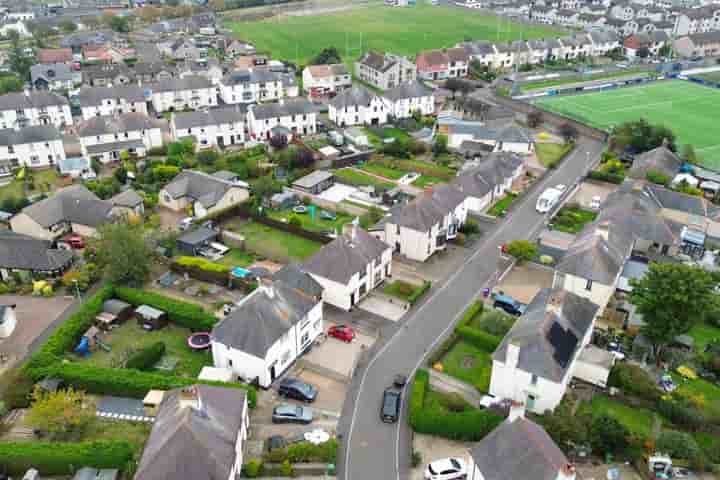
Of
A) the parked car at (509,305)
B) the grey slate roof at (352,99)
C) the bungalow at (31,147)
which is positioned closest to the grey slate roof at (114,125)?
the bungalow at (31,147)

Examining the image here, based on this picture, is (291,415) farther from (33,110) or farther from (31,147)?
(33,110)

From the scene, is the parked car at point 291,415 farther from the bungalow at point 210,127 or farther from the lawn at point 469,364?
the bungalow at point 210,127

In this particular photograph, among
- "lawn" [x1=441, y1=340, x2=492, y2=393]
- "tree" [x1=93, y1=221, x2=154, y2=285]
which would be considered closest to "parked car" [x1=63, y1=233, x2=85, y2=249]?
"tree" [x1=93, y1=221, x2=154, y2=285]

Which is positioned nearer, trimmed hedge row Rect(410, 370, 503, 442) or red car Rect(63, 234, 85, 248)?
trimmed hedge row Rect(410, 370, 503, 442)

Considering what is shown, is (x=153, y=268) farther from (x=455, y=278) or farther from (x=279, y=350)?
(x=455, y=278)

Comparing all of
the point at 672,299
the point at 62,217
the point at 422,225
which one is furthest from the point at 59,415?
the point at 672,299

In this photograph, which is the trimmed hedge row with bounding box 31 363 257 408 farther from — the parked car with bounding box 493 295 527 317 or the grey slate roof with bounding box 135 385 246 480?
the parked car with bounding box 493 295 527 317
